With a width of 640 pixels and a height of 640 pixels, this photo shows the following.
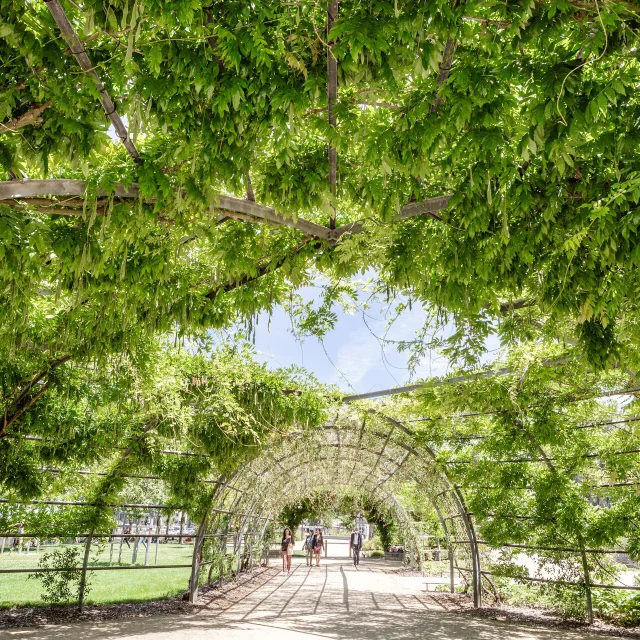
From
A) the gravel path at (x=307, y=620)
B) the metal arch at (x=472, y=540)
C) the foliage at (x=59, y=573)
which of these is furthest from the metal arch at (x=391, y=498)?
the foliage at (x=59, y=573)

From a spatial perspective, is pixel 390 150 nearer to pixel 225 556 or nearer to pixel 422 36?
pixel 422 36

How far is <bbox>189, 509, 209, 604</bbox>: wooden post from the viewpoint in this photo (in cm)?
1023

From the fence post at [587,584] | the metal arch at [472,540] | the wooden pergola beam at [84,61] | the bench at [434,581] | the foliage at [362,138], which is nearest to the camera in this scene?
the wooden pergola beam at [84,61]

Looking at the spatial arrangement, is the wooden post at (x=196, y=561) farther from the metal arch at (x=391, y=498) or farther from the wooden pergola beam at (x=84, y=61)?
the wooden pergola beam at (x=84, y=61)

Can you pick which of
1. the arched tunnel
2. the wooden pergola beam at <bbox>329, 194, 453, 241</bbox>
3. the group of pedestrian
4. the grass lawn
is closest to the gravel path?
the arched tunnel

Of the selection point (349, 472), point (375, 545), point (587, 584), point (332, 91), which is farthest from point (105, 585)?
point (375, 545)

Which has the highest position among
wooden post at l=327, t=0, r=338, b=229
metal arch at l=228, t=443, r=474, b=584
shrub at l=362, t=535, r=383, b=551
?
wooden post at l=327, t=0, r=338, b=229

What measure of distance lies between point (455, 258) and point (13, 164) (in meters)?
2.72

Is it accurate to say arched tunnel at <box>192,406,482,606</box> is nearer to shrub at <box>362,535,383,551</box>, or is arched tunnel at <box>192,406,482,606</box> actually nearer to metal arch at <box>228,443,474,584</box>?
metal arch at <box>228,443,474,584</box>

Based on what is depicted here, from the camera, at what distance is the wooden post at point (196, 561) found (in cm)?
1023

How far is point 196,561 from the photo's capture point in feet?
33.7

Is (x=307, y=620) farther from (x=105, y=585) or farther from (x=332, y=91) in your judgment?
(x=332, y=91)

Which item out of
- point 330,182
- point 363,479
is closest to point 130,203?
point 330,182

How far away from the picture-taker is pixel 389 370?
Answer: 6.73 meters
